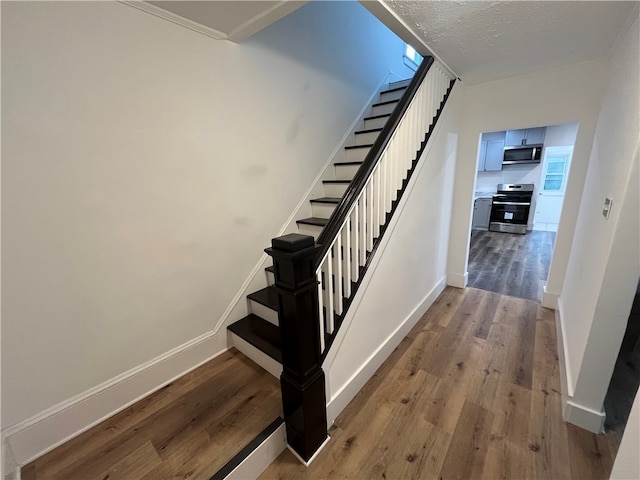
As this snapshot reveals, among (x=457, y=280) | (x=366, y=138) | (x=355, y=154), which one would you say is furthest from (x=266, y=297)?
(x=457, y=280)

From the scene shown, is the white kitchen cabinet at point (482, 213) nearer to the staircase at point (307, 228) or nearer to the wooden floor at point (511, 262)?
the wooden floor at point (511, 262)

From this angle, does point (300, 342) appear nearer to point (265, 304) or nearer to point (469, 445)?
point (265, 304)

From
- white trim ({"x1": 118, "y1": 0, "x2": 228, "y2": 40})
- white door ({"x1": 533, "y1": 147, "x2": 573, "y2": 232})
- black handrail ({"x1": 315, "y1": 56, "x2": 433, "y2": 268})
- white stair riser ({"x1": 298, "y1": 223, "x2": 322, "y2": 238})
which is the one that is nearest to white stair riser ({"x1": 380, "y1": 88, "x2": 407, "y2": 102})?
black handrail ({"x1": 315, "y1": 56, "x2": 433, "y2": 268})

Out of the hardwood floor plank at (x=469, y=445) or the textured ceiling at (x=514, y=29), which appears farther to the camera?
the textured ceiling at (x=514, y=29)

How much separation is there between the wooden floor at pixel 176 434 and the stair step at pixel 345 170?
75.9 inches

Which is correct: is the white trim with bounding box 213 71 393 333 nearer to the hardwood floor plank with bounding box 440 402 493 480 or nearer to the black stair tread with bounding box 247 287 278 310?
the black stair tread with bounding box 247 287 278 310

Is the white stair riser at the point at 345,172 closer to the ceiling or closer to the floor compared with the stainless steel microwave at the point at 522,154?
closer to the floor

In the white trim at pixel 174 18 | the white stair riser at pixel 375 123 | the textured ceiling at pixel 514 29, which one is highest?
the white trim at pixel 174 18

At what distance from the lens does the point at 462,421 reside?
5.06 feet

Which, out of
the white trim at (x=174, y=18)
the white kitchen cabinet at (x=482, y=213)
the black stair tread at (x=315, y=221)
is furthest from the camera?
the white kitchen cabinet at (x=482, y=213)

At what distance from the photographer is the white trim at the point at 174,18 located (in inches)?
52.6

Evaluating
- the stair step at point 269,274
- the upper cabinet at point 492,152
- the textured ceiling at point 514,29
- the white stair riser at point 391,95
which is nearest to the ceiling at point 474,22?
the textured ceiling at point 514,29

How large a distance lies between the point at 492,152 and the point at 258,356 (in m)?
6.88

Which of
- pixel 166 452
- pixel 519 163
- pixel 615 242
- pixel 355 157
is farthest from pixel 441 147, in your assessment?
pixel 519 163
